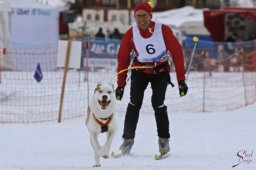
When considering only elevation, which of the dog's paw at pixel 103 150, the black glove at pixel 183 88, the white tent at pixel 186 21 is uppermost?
the black glove at pixel 183 88

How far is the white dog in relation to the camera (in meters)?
6.02

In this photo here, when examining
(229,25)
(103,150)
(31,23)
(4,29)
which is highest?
(103,150)

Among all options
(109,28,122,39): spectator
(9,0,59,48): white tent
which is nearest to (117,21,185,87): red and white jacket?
(9,0,59,48): white tent

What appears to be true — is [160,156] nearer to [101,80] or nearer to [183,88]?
[183,88]

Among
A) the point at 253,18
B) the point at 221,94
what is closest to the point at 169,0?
the point at 253,18

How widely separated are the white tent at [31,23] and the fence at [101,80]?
1.96 ft

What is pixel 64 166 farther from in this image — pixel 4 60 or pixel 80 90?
pixel 4 60

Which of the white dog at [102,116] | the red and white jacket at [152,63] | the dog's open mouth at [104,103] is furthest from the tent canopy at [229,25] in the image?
the dog's open mouth at [104,103]

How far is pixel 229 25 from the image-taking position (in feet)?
89.1

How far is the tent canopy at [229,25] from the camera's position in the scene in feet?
86.4

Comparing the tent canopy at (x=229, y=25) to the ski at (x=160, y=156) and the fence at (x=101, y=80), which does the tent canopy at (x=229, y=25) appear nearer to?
the fence at (x=101, y=80)

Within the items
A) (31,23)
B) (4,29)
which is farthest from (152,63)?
(31,23)

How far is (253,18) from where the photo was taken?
25.1 metres

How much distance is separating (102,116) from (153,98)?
793 mm
